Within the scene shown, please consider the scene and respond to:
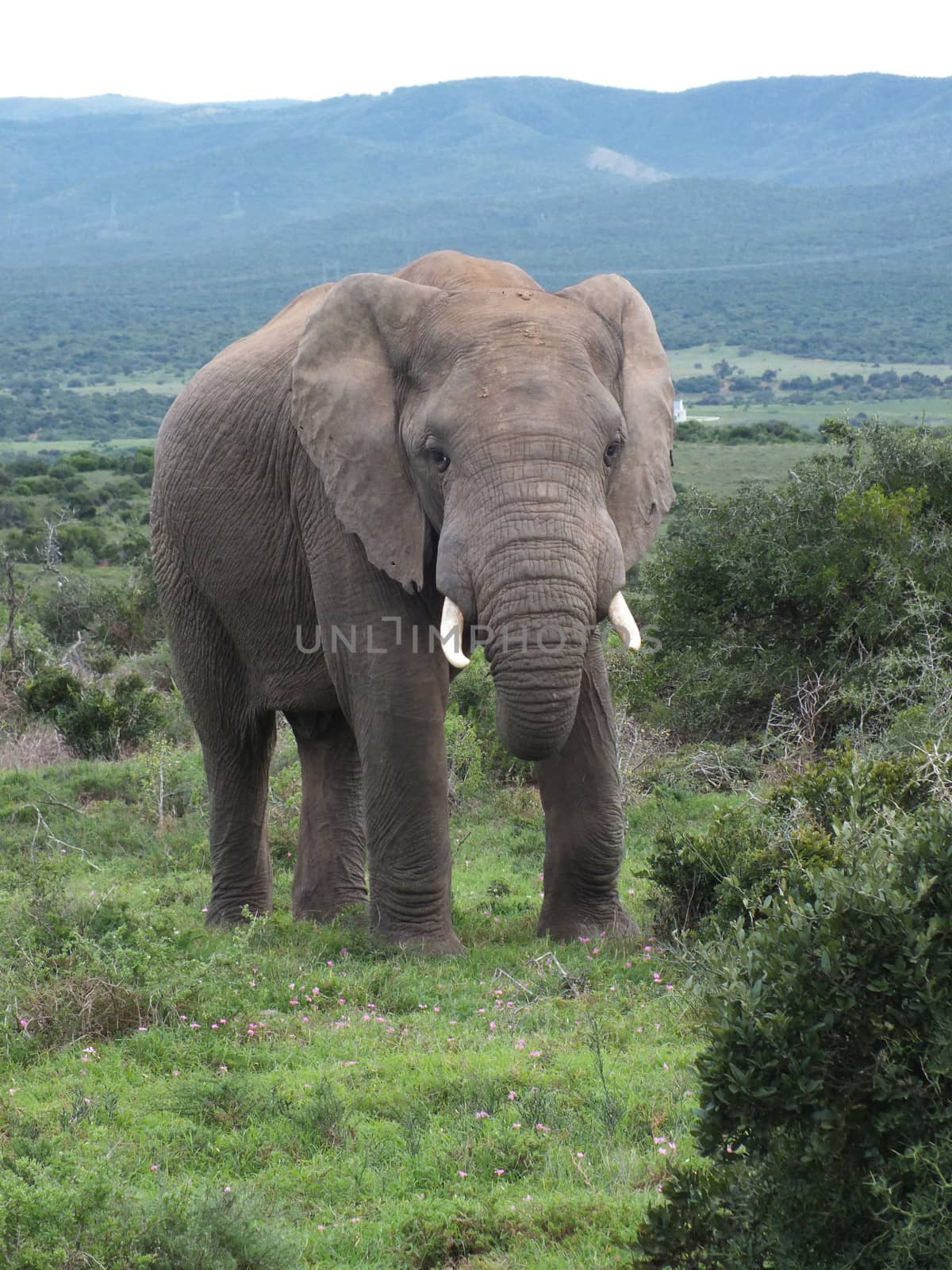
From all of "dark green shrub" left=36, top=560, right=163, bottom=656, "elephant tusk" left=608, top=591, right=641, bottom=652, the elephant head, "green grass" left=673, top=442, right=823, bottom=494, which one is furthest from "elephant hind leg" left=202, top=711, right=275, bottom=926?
"green grass" left=673, top=442, right=823, bottom=494

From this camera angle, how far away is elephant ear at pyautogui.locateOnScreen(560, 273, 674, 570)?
716 centimetres

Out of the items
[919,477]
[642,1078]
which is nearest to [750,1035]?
[642,1078]

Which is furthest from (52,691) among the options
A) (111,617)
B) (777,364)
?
(777,364)

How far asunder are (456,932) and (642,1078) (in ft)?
8.88

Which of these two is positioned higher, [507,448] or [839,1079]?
[507,448]

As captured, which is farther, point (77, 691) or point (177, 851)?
point (77, 691)

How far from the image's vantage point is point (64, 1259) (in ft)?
14.7

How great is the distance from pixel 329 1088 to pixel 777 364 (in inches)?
4514

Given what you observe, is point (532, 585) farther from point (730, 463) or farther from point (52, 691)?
point (730, 463)

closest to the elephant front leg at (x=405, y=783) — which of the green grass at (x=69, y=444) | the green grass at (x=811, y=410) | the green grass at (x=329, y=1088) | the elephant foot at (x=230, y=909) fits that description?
the green grass at (x=329, y=1088)

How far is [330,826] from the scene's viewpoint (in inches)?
367

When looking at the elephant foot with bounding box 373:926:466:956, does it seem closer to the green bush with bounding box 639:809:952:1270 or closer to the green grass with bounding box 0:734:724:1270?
the green grass with bounding box 0:734:724:1270

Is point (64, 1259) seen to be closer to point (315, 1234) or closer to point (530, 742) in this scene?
point (315, 1234)

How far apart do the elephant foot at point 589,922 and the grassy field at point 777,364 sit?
9538 cm
